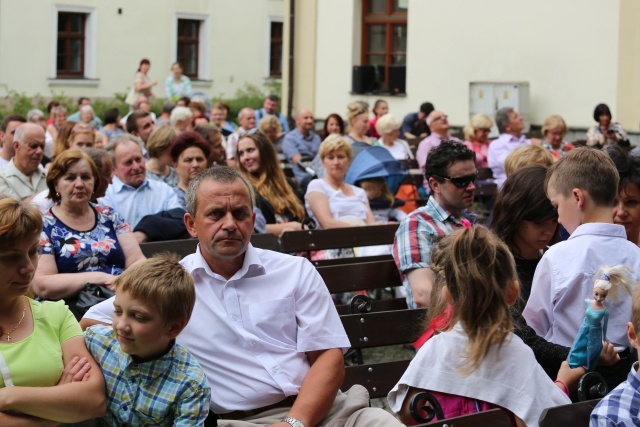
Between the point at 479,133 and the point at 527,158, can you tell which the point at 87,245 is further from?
the point at 479,133

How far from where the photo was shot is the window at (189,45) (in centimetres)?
3275

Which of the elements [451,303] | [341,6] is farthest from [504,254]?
[341,6]

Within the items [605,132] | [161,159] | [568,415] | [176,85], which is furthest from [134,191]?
[176,85]

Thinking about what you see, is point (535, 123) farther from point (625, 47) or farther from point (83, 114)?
point (83, 114)

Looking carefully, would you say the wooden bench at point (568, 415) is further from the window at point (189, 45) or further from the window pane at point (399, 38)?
the window at point (189, 45)

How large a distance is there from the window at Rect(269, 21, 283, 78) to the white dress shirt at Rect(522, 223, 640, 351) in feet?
99.1

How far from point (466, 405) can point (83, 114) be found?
14628 millimetres

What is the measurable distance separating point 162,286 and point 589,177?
67.8 inches

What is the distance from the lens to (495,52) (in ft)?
59.5

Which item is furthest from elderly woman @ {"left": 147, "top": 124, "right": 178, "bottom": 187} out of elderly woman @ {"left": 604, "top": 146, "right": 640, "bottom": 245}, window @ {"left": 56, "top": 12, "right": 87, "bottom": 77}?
window @ {"left": 56, "top": 12, "right": 87, "bottom": 77}

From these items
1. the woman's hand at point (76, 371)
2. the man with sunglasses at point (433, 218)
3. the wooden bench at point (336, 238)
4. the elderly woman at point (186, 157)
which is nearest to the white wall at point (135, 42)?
the elderly woman at point (186, 157)

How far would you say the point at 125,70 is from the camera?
102 ft

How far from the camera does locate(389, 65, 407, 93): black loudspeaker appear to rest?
20078mm

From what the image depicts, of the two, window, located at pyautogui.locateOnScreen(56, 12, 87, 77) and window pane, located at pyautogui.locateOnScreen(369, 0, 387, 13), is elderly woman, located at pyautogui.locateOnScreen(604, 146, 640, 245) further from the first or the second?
window, located at pyautogui.locateOnScreen(56, 12, 87, 77)
